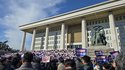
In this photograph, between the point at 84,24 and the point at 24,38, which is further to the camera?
the point at 24,38

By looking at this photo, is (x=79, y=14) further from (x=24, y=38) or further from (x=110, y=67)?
(x=110, y=67)

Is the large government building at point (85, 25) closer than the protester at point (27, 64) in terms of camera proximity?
No

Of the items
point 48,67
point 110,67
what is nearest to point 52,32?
point 48,67

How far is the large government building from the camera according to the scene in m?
35.8

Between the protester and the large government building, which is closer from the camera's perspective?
the protester

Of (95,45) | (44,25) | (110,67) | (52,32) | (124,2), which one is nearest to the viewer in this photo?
(110,67)

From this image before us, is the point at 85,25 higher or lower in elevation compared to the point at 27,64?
higher

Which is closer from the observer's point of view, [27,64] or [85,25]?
[27,64]

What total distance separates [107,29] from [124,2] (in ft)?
34.5

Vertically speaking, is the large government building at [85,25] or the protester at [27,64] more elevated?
the large government building at [85,25]

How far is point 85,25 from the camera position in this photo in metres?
41.2

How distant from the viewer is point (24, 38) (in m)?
56.7

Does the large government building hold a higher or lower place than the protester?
higher

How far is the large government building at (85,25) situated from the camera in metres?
35.8
